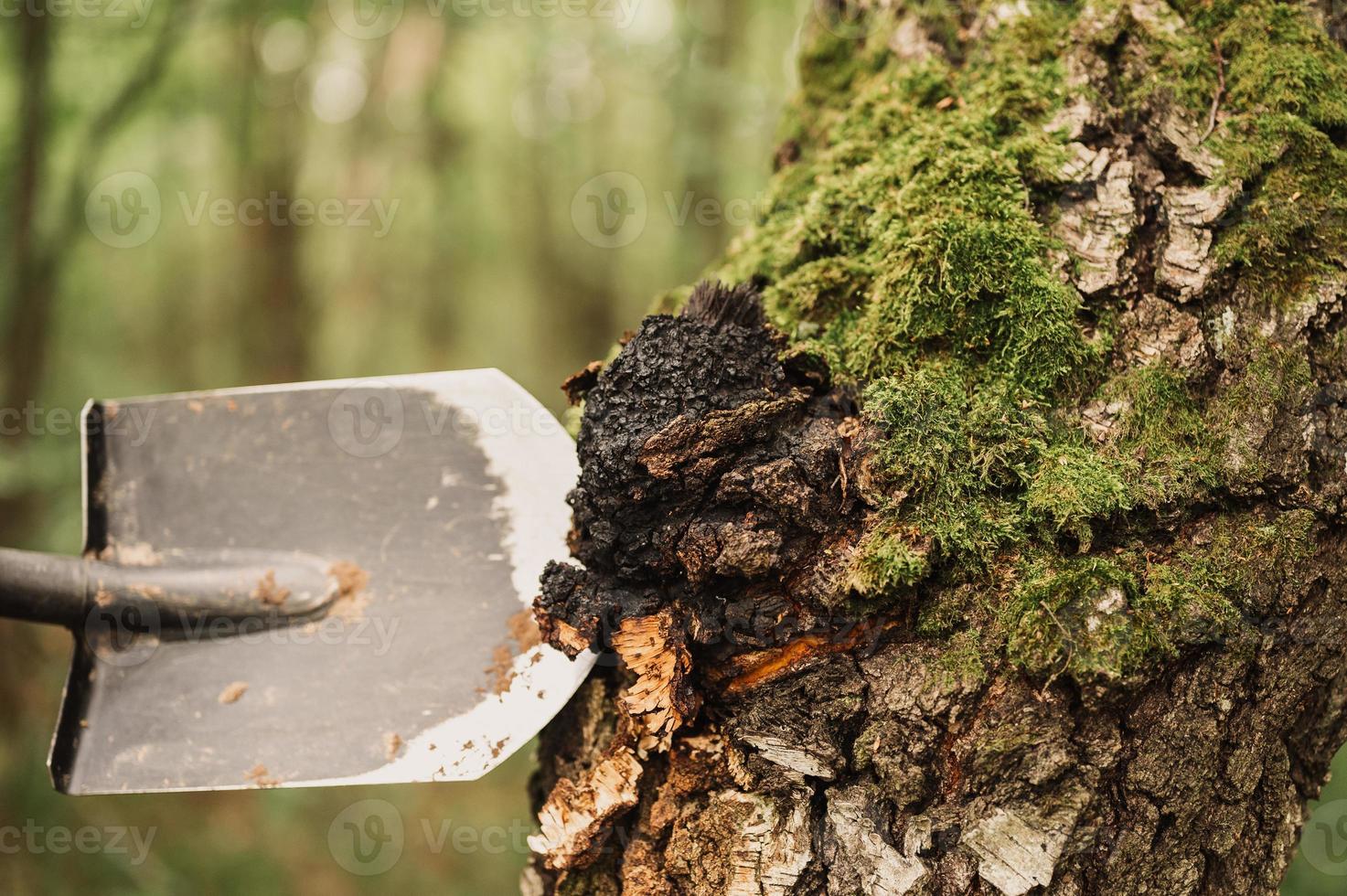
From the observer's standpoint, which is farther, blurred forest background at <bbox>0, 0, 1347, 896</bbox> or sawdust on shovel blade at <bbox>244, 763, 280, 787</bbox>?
blurred forest background at <bbox>0, 0, 1347, 896</bbox>

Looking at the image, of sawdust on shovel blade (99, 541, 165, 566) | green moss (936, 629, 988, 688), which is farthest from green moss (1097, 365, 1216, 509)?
sawdust on shovel blade (99, 541, 165, 566)

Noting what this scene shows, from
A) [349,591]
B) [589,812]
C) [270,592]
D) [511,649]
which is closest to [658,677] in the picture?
[589,812]

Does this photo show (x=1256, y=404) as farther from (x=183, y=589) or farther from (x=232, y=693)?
(x=183, y=589)

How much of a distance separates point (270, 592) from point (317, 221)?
179 inches

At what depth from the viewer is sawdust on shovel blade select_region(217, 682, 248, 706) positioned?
1.58m

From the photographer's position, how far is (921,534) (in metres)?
1.17

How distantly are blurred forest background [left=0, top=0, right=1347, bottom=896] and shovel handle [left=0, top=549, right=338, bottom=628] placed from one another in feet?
6.66

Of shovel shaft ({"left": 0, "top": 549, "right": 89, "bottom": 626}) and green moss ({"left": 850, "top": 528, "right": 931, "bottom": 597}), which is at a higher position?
green moss ({"left": 850, "top": 528, "right": 931, "bottom": 597})

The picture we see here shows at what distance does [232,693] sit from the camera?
5.21 ft

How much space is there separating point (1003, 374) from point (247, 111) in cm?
510

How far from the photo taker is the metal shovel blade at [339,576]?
145cm

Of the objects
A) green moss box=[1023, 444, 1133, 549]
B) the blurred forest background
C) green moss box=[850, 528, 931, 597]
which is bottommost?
the blurred forest background

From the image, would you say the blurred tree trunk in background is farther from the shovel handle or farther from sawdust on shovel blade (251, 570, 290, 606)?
sawdust on shovel blade (251, 570, 290, 606)

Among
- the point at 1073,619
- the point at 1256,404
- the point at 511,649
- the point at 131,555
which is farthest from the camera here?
the point at 131,555
